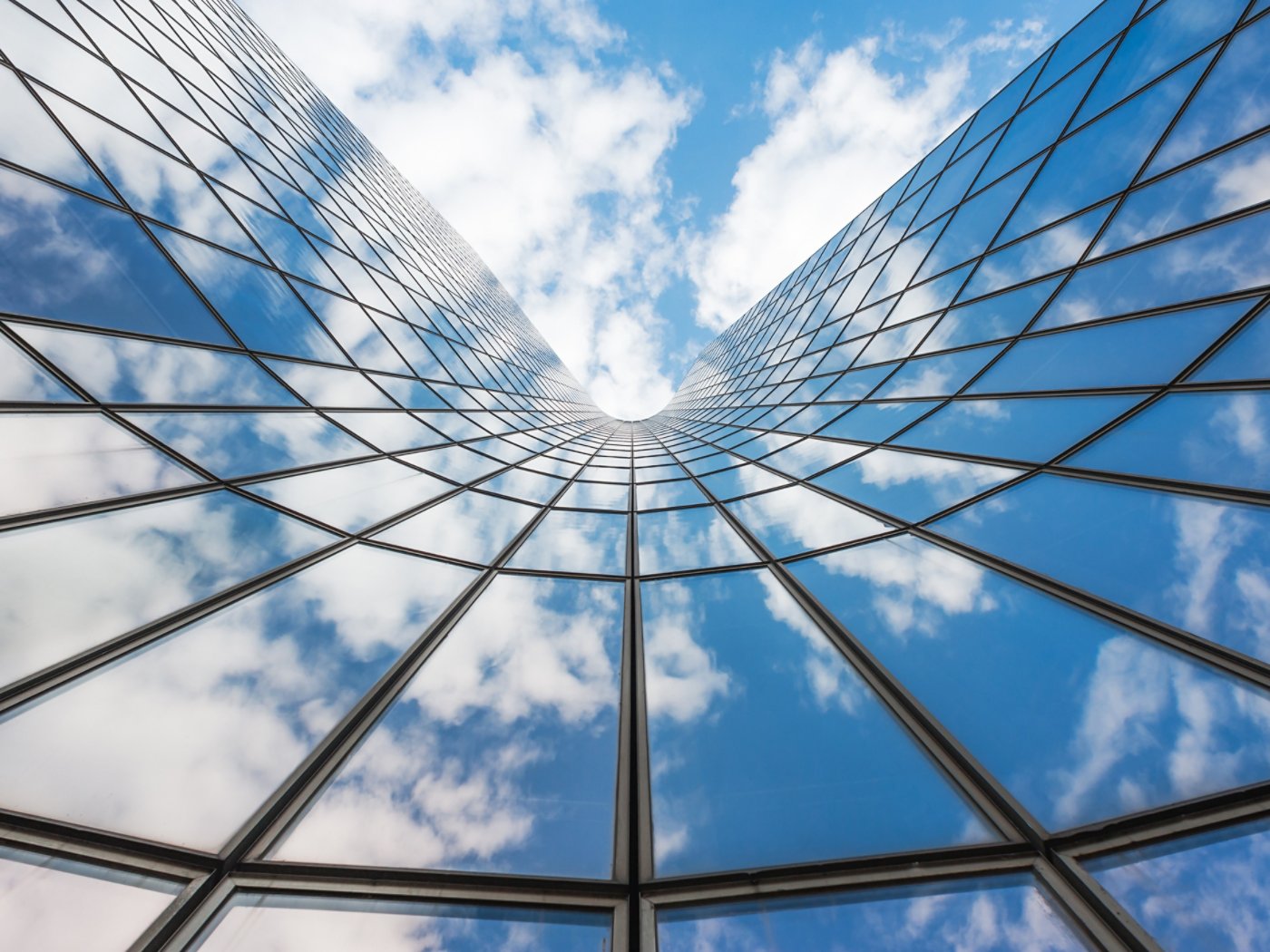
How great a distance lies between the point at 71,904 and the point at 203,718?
1303 mm

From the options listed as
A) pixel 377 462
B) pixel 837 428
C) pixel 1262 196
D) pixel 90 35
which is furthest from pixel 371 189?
pixel 1262 196

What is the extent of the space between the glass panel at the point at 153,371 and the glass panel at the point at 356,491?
4.74ft

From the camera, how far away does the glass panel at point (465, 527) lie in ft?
26.1

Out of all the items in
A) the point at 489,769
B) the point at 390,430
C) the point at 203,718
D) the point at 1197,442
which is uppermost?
the point at 390,430

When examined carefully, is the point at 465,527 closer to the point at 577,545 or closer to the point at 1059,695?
the point at 577,545

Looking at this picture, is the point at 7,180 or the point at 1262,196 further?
the point at 1262,196

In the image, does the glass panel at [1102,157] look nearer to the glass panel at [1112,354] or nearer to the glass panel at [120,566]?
the glass panel at [1112,354]

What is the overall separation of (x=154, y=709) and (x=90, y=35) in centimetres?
1157

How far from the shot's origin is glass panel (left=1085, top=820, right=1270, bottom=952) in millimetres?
2941

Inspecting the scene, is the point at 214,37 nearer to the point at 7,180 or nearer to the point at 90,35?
the point at 90,35

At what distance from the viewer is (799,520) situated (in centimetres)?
897

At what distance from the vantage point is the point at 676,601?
7.15 meters

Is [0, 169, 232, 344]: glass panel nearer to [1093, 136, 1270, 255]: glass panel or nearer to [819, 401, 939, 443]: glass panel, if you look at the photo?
[819, 401, 939, 443]: glass panel

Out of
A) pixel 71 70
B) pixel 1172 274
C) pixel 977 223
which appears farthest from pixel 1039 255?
pixel 71 70
